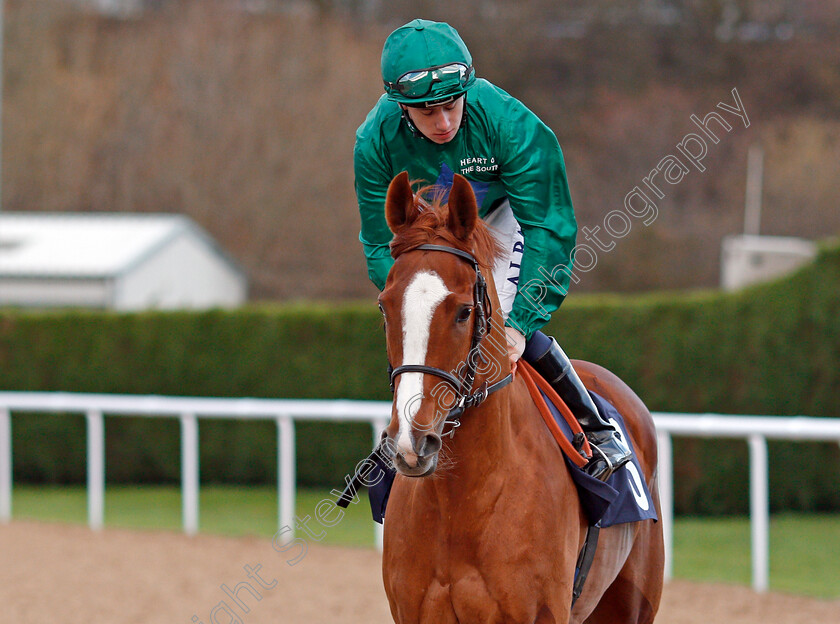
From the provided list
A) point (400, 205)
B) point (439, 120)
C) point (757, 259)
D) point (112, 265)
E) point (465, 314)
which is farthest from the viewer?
point (112, 265)

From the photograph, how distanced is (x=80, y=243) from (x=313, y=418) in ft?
23.7

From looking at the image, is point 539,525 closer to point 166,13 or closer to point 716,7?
point 166,13

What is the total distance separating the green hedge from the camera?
24.4ft

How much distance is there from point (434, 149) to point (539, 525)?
3.43ft

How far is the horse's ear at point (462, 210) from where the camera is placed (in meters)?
2.34

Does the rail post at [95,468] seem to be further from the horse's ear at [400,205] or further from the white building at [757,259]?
the white building at [757,259]

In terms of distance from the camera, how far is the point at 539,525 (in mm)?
2494

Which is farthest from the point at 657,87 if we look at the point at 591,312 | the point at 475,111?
the point at 475,111

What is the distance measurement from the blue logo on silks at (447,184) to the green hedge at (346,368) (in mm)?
3637

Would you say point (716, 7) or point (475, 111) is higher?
point (716, 7)

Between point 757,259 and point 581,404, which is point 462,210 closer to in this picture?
point 581,404

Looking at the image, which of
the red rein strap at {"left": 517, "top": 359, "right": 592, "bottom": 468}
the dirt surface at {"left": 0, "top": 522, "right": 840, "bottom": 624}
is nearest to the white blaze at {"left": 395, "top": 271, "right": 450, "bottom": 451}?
the red rein strap at {"left": 517, "top": 359, "right": 592, "bottom": 468}

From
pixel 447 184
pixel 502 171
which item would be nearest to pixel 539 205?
pixel 502 171

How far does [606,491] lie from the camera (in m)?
2.70
